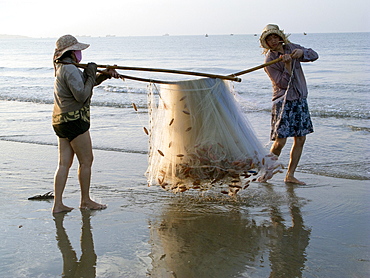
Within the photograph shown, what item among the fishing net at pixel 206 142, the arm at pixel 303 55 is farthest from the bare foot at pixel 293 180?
the arm at pixel 303 55

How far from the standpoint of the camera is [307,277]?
10.1 ft

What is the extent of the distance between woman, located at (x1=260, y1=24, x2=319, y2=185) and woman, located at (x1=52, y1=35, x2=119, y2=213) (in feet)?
5.85

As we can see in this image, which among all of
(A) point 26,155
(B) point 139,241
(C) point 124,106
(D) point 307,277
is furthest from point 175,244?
(C) point 124,106

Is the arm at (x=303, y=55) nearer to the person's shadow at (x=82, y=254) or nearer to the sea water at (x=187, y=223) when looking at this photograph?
the sea water at (x=187, y=223)

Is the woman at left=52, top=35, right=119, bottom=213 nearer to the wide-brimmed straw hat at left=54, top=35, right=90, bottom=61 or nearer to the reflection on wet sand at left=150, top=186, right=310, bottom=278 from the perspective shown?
the wide-brimmed straw hat at left=54, top=35, right=90, bottom=61

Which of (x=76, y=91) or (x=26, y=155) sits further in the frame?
(x=26, y=155)

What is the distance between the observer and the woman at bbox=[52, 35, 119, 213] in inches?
157

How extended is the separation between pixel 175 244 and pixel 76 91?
4.98ft

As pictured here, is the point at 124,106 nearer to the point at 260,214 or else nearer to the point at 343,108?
the point at 343,108

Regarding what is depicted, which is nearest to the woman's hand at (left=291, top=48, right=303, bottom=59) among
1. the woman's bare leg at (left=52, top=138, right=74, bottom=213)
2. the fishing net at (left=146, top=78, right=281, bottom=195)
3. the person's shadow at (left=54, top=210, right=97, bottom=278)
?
the fishing net at (left=146, top=78, right=281, bottom=195)

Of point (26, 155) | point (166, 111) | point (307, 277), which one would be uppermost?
point (166, 111)

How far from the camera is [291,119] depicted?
5.18 meters

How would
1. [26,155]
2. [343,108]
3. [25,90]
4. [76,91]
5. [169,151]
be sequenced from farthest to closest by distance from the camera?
[25,90], [343,108], [26,155], [169,151], [76,91]

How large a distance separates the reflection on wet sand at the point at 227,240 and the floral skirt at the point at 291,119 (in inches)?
32.0
